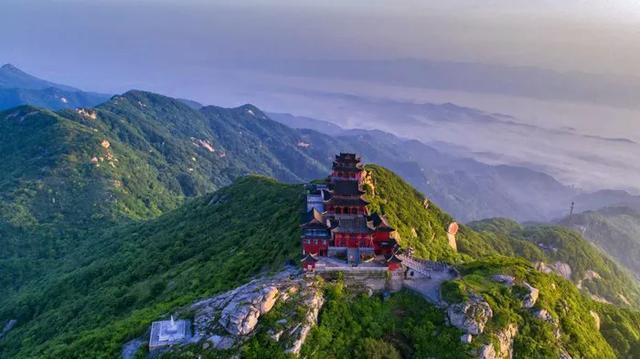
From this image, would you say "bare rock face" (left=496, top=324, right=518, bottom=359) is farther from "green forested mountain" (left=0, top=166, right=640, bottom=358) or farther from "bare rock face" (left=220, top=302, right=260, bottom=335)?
"bare rock face" (left=220, top=302, right=260, bottom=335)

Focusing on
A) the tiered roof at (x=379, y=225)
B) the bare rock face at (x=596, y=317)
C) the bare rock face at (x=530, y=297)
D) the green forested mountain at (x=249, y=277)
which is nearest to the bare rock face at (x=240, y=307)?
the green forested mountain at (x=249, y=277)

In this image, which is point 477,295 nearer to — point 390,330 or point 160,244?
point 390,330

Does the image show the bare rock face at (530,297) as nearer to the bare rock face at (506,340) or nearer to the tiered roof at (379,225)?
the bare rock face at (506,340)

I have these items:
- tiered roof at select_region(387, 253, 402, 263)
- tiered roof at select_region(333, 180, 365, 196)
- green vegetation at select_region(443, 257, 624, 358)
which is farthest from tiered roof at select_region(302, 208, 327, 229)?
green vegetation at select_region(443, 257, 624, 358)

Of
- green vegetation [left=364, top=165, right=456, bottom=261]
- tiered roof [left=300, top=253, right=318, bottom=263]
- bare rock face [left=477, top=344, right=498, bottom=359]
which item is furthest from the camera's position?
green vegetation [left=364, top=165, right=456, bottom=261]

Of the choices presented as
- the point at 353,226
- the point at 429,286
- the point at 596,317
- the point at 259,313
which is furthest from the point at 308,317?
the point at 596,317
